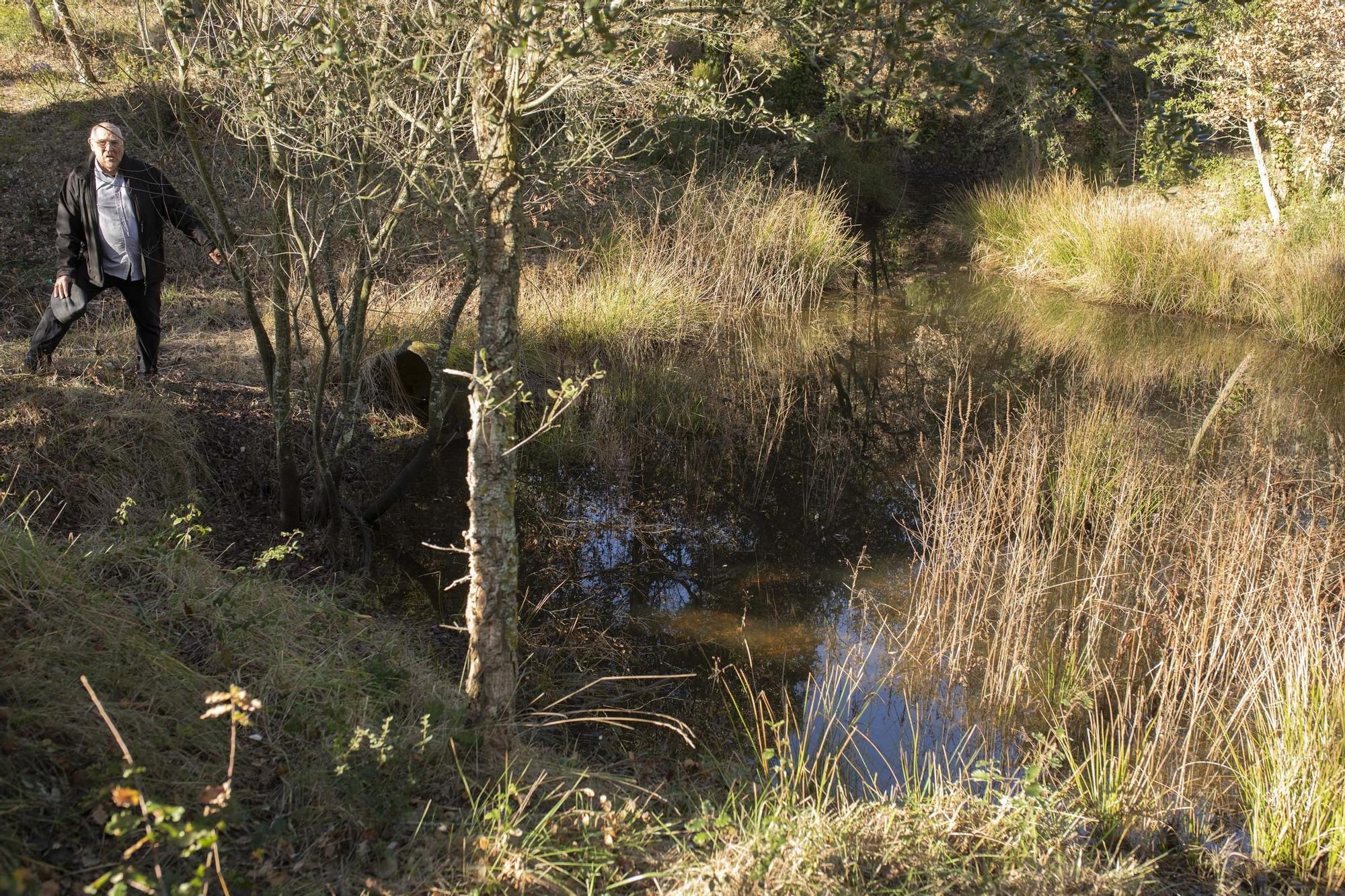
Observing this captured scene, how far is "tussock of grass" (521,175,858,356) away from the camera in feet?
28.5

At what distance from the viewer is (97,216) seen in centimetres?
514

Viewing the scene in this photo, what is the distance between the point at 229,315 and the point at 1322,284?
9614 millimetres

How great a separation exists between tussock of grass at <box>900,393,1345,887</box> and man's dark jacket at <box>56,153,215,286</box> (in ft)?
14.0

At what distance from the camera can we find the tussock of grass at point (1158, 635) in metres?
3.02

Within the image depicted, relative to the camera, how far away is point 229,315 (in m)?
7.90

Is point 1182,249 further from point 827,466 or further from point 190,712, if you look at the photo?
point 190,712

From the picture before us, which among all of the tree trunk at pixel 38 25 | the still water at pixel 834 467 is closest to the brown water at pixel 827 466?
the still water at pixel 834 467

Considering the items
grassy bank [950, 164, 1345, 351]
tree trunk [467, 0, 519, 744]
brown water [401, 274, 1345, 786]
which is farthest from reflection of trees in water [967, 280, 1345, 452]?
tree trunk [467, 0, 519, 744]

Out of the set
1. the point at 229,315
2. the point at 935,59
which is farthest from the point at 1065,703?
the point at 229,315

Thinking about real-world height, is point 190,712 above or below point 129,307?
below

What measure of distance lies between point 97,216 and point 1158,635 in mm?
5683

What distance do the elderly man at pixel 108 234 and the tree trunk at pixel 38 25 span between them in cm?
825

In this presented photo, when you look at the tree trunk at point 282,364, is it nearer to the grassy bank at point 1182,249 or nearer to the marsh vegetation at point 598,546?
the marsh vegetation at point 598,546

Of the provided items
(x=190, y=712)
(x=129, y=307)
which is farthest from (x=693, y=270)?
(x=190, y=712)
